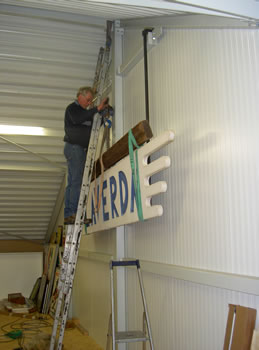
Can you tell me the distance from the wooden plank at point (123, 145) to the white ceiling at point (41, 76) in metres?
0.95

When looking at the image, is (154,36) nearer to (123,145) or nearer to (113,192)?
(123,145)

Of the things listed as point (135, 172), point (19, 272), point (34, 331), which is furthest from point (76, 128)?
point (19, 272)

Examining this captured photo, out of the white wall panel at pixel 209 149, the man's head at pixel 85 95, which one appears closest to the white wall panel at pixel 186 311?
the white wall panel at pixel 209 149

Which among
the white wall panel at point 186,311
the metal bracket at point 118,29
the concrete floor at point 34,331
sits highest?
the metal bracket at point 118,29

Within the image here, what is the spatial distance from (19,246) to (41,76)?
13.0 feet

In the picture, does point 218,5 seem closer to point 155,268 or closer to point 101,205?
point 155,268

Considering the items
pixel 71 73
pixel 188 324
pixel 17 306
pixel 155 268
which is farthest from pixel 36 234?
pixel 188 324

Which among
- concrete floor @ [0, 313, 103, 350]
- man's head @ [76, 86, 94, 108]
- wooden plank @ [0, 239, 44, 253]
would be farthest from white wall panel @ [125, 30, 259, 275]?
wooden plank @ [0, 239, 44, 253]

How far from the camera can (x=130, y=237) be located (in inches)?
145

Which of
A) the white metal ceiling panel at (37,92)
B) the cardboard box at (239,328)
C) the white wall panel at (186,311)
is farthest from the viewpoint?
the white metal ceiling panel at (37,92)

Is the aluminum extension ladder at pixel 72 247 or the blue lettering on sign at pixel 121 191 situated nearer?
the blue lettering on sign at pixel 121 191

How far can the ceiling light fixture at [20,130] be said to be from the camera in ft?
17.4

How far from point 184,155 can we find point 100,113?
157cm

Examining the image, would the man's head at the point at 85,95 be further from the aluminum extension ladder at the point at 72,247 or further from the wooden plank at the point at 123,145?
the wooden plank at the point at 123,145
